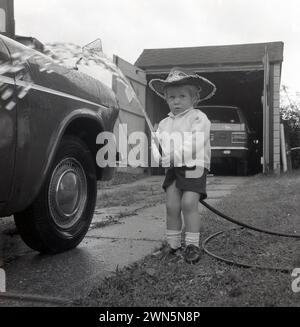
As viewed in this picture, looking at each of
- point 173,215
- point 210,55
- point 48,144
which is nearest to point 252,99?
point 210,55

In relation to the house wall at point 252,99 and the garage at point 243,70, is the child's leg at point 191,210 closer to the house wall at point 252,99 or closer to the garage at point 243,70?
the garage at point 243,70

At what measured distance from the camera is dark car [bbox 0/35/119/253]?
2.69m

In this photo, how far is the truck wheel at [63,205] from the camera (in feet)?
10.5

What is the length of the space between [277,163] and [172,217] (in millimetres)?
8528

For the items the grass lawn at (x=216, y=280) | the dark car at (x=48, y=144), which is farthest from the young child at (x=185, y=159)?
the dark car at (x=48, y=144)

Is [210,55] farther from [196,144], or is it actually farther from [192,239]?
[192,239]

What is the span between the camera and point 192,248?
10.5 feet

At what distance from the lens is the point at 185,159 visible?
10.7 feet

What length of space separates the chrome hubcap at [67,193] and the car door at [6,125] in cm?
59

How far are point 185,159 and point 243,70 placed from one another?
9048mm

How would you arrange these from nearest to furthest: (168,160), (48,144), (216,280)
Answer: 1. (216,280)
2. (48,144)
3. (168,160)
